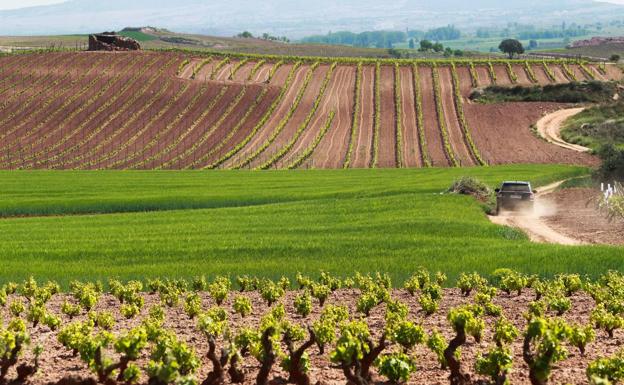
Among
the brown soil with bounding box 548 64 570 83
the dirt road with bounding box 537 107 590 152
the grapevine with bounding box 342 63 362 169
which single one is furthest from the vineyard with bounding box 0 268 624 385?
the brown soil with bounding box 548 64 570 83

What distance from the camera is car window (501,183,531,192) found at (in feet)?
148

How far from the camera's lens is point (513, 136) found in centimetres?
8806

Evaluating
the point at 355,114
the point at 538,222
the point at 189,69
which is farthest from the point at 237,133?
the point at 538,222

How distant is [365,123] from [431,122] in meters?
6.99

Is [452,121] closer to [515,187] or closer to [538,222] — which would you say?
[515,187]

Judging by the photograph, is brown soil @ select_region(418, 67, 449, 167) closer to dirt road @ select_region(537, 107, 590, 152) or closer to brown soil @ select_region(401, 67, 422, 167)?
brown soil @ select_region(401, 67, 422, 167)

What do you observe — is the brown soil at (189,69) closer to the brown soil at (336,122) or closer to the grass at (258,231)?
the brown soil at (336,122)

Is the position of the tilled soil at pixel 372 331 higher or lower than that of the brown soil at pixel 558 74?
lower

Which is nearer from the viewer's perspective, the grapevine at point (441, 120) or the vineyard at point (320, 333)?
the vineyard at point (320, 333)

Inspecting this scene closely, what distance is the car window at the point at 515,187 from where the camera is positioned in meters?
45.0

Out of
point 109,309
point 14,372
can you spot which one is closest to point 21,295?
point 109,309

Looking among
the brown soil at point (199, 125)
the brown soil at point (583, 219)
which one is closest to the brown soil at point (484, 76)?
the brown soil at point (199, 125)

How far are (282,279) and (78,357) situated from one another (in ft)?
29.4

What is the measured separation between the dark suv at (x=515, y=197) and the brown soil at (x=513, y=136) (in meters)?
31.5
